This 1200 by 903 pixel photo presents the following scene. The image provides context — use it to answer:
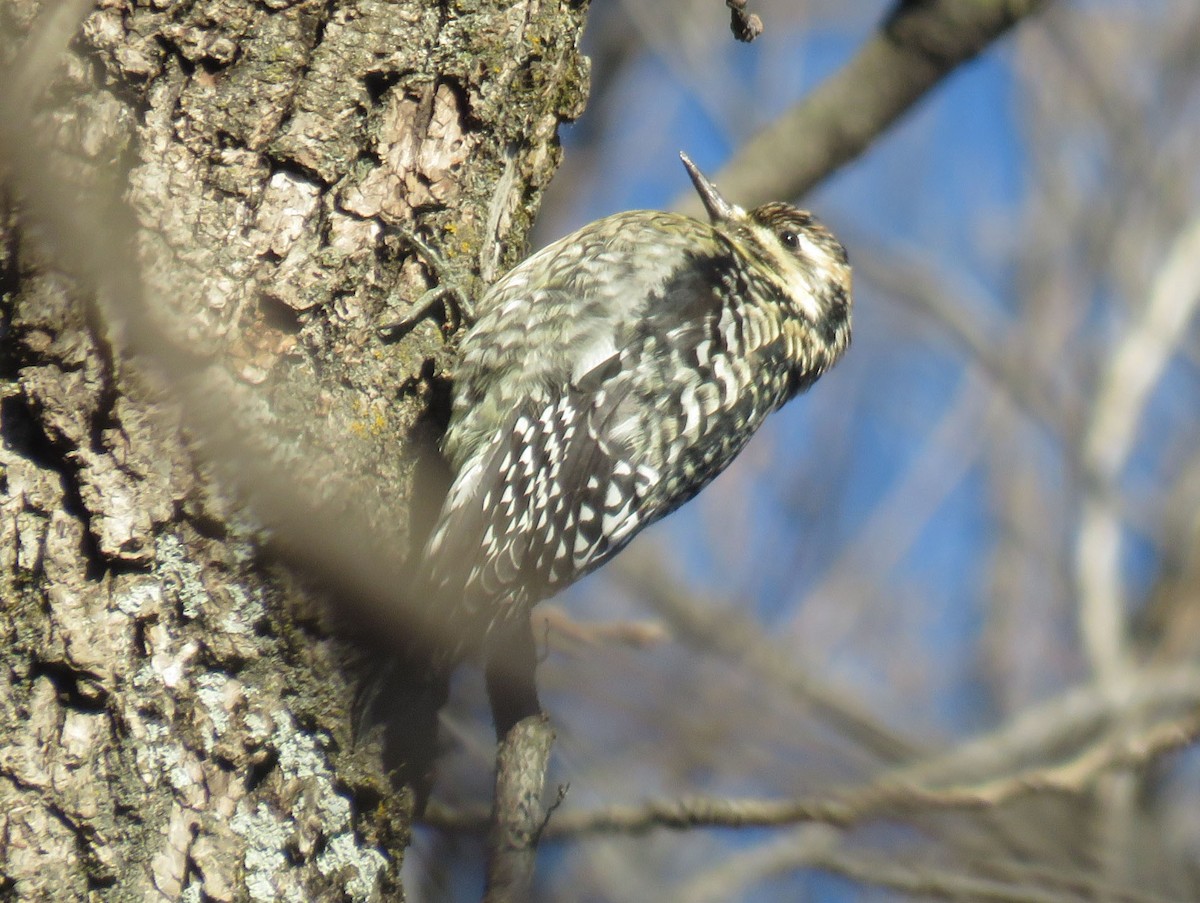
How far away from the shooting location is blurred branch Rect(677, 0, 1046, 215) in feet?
12.0

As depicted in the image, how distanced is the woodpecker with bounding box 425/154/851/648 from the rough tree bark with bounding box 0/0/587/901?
0.37 m

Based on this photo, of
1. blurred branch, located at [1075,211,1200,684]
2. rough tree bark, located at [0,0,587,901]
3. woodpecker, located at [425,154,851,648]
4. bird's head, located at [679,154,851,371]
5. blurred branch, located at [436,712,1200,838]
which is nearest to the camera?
rough tree bark, located at [0,0,587,901]

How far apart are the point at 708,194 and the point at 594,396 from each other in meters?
0.85

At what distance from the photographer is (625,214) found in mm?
4047

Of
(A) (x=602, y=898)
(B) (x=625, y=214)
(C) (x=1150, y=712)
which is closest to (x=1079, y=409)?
(C) (x=1150, y=712)

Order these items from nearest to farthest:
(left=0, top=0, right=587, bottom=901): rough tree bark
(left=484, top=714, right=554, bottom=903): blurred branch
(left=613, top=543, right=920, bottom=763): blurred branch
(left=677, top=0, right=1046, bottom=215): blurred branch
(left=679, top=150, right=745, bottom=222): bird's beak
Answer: (left=484, top=714, right=554, bottom=903): blurred branch → (left=0, top=0, right=587, bottom=901): rough tree bark → (left=677, top=0, right=1046, bottom=215): blurred branch → (left=679, top=150, right=745, bottom=222): bird's beak → (left=613, top=543, right=920, bottom=763): blurred branch

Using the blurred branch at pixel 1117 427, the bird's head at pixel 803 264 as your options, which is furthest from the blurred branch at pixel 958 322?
the bird's head at pixel 803 264

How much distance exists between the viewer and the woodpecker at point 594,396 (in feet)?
11.0

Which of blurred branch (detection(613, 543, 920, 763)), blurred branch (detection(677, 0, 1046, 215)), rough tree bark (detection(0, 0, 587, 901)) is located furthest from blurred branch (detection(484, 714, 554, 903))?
blurred branch (detection(677, 0, 1046, 215))

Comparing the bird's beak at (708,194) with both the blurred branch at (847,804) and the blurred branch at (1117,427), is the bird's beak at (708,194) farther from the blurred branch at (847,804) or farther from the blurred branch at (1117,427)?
the blurred branch at (1117,427)

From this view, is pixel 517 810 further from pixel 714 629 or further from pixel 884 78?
pixel 714 629

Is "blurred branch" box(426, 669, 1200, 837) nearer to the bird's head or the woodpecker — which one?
the woodpecker

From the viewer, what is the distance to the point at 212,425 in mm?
1870

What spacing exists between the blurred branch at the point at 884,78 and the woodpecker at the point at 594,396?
1.15 ft
